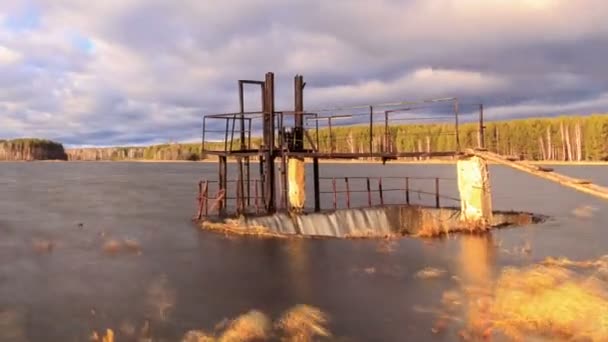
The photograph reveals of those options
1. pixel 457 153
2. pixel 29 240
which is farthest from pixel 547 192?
pixel 29 240

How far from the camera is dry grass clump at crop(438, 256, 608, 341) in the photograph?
9.98 meters

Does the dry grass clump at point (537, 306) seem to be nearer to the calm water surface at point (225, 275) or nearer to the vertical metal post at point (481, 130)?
the calm water surface at point (225, 275)

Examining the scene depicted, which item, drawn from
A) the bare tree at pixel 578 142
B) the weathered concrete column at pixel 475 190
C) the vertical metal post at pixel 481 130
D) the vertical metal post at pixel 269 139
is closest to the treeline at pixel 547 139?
the bare tree at pixel 578 142

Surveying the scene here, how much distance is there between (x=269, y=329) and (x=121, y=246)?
12.4m

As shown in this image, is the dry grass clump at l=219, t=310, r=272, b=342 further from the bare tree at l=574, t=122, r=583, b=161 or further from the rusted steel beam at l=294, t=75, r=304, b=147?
the bare tree at l=574, t=122, r=583, b=161

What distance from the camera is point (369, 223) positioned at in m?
25.2

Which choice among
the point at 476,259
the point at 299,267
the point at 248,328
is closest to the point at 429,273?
the point at 476,259

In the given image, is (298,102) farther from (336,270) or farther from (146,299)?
(146,299)

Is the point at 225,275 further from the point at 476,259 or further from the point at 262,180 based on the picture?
the point at 262,180

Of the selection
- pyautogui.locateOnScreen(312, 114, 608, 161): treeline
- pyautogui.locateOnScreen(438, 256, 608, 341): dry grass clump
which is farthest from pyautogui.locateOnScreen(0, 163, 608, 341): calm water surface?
pyautogui.locateOnScreen(312, 114, 608, 161): treeline

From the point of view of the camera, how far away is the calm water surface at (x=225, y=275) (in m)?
11.4

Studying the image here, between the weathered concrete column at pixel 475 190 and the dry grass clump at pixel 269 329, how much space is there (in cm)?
1328

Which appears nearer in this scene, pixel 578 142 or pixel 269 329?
pixel 269 329

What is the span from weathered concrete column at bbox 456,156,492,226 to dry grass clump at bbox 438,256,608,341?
309 inches
